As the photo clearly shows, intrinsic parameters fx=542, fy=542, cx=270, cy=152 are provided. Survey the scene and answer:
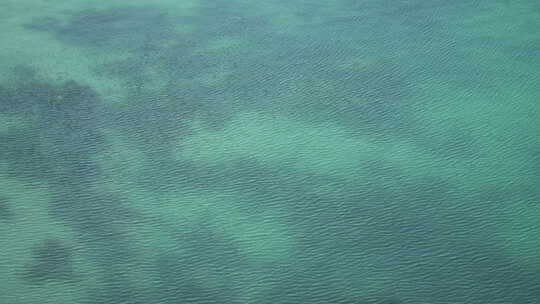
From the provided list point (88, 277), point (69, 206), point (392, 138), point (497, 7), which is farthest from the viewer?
point (497, 7)

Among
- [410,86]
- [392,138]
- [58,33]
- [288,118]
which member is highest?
[58,33]

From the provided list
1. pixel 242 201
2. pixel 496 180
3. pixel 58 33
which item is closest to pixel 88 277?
pixel 242 201

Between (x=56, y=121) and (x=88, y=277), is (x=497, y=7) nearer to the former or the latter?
(x=56, y=121)

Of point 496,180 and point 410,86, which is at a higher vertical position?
point 410,86

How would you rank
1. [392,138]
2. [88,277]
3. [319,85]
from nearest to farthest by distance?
[88,277]
[392,138]
[319,85]

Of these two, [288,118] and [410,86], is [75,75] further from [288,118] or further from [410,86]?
[410,86]

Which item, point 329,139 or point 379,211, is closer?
point 379,211

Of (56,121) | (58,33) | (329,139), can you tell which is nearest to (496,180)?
(329,139)
